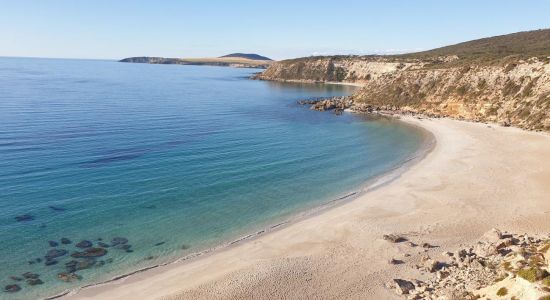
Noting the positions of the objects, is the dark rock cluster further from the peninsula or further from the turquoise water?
the peninsula

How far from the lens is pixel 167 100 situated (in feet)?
361

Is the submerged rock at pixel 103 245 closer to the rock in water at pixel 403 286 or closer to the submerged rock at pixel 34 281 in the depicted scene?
the submerged rock at pixel 34 281

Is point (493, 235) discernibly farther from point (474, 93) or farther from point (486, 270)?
point (474, 93)

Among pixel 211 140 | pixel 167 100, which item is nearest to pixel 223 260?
pixel 211 140

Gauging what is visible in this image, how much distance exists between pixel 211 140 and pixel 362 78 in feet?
448

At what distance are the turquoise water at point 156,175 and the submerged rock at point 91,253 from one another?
0.47 meters

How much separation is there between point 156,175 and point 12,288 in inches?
840

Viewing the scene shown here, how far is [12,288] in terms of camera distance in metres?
23.2

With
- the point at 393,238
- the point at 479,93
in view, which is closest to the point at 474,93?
the point at 479,93

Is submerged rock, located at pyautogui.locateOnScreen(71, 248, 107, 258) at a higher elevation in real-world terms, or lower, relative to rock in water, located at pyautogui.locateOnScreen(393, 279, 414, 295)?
lower

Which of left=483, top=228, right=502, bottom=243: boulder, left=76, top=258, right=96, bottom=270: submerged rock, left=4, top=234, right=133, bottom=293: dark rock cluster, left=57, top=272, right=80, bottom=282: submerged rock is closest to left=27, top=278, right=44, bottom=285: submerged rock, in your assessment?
left=4, top=234, right=133, bottom=293: dark rock cluster

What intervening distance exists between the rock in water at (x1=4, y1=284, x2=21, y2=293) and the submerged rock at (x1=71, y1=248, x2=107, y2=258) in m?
4.01

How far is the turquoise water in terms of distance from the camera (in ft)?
95.6

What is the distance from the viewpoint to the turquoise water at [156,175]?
29.1 metres
